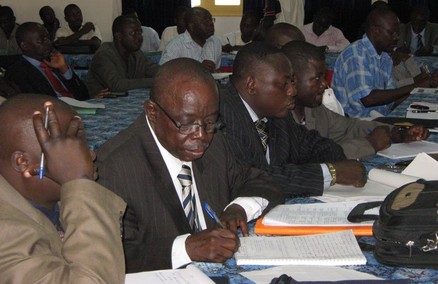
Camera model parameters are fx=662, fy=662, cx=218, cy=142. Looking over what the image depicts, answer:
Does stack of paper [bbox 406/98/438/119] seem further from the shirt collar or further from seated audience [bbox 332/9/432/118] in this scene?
the shirt collar

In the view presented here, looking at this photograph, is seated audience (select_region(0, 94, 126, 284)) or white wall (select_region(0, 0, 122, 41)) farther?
white wall (select_region(0, 0, 122, 41))

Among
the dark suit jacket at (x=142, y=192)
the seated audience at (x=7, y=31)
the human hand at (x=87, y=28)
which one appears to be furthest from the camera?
the human hand at (x=87, y=28)

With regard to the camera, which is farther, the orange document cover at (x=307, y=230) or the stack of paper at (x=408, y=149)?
the stack of paper at (x=408, y=149)

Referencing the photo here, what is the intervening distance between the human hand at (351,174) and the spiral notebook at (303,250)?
628 mm

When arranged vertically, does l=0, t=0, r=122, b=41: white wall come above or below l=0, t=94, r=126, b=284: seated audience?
below

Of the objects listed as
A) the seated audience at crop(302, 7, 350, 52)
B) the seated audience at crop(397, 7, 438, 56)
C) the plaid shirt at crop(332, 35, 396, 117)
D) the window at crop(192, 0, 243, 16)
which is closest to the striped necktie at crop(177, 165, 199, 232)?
the plaid shirt at crop(332, 35, 396, 117)

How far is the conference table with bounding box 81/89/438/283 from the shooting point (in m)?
1.68

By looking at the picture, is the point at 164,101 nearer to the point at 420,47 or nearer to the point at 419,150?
the point at 419,150

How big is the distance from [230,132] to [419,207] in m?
1.05

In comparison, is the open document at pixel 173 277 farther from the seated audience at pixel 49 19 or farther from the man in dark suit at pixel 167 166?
the seated audience at pixel 49 19

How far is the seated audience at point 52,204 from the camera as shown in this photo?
1328mm

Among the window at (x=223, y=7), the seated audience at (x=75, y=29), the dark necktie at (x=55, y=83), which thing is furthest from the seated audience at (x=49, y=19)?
the dark necktie at (x=55, y=83)

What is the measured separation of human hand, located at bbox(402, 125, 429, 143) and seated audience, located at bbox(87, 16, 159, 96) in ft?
8.52

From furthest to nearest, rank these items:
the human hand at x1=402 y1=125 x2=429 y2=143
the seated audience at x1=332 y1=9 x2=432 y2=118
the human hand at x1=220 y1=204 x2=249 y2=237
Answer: the seated audience at x1=332 y1=9 x2=432 y2=118, the human hand at x1=402 y1=125 x2=429 y2=143, the human hand at x1=220 y1=204 x2=249 y2=237
